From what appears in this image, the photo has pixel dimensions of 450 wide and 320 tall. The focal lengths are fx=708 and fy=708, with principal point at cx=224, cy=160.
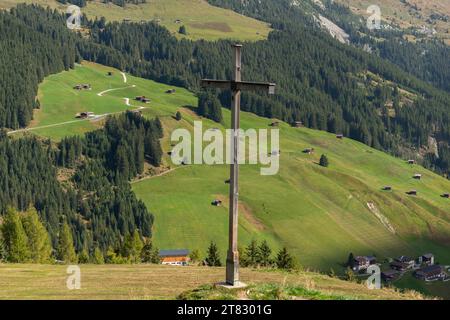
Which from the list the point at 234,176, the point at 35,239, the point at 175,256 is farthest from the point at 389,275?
the point at 234,176

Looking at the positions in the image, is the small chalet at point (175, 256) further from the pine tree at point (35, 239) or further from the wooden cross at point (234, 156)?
the wooden cross at point (234, 156)

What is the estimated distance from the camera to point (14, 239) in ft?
264

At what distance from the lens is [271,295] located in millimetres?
26359

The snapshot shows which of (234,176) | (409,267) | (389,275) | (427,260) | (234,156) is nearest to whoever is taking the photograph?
(234,156)

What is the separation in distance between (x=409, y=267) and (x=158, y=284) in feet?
513

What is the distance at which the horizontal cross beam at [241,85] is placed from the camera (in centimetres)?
2903

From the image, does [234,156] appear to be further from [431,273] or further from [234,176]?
[431,273]

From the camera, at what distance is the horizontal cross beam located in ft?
95.2

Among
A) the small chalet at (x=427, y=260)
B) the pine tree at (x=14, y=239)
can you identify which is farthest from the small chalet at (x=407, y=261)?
the pine tree at (x=14, y=239)

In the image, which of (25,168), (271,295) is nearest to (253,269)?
(271,295)

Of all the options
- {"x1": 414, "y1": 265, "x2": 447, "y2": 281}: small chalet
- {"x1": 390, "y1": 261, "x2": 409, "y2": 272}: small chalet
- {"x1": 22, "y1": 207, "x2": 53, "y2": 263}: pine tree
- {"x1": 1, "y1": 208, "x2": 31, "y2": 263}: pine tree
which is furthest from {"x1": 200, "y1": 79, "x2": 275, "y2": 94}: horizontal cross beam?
{"x1": 390, "y1": 261, "x2": 409, "y2": 272}: small chalet

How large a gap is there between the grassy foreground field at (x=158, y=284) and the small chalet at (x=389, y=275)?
135239mm

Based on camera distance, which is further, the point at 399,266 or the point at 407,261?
the point at 407,261
